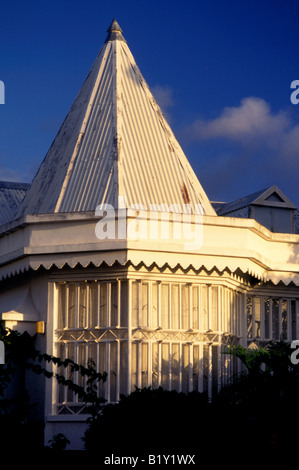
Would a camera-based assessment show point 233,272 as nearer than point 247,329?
Yes

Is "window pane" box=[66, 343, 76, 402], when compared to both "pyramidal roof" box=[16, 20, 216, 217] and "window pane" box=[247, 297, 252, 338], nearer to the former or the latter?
"pyramidal roof" box=[16, 20, 216, 217]

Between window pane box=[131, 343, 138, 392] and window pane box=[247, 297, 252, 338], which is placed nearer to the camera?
window pane box=[131, 343, 138, 392]

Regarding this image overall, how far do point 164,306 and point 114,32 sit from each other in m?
9.27

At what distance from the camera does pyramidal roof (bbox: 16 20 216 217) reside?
22938 mm

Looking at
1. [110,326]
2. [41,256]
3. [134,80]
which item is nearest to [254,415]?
[110,326]

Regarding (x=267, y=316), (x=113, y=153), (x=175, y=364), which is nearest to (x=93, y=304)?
(x=175, y=364)

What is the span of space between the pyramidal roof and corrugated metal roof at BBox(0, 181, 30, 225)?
4.89 meters

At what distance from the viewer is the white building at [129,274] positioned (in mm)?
20750

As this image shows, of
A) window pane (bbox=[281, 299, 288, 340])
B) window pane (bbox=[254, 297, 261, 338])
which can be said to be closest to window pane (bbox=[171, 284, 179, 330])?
window pane (bbox=[254, 297, 261, 338])

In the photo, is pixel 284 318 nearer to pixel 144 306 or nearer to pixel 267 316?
pixel 267 316

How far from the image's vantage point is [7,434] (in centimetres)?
1471

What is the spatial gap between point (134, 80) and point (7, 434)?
13402 millimetres
